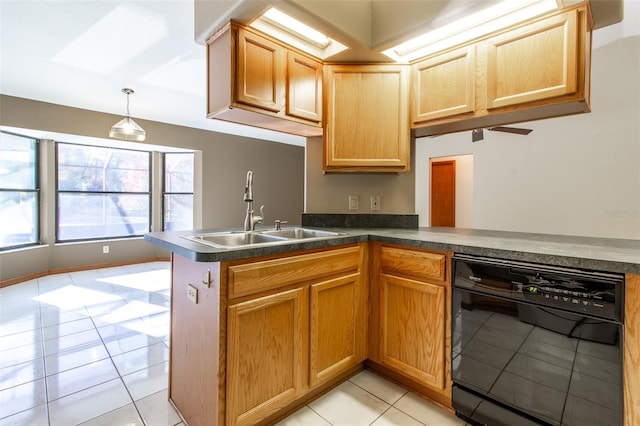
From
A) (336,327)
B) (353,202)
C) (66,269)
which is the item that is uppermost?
(353,202)

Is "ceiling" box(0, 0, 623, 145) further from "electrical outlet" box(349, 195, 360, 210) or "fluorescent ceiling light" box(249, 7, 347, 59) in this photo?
"electrical outlet" box(349, 195, 360, 210)

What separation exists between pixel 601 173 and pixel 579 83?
10.2ft

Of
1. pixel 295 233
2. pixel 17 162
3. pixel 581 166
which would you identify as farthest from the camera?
pixel 17 162

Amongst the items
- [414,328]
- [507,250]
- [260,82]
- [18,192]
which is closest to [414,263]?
[414,328]

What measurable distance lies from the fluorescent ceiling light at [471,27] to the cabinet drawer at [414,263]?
1.35 m

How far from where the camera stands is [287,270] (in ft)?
4.98

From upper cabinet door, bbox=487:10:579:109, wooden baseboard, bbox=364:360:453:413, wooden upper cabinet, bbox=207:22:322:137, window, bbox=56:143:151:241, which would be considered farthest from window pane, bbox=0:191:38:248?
upper cabinet door, bbox=487:10:579:109

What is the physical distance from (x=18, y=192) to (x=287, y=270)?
468cm

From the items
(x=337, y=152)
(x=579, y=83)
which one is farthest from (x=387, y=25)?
(x=579, y=83)

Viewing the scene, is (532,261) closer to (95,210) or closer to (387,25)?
(387,25)

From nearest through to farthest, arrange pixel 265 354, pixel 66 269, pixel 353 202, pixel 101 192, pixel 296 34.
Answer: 1. pixel 265 354
2. pixel 296 34
3. pixel 353 202
4. pixel 66 269
5. pixel 101 192

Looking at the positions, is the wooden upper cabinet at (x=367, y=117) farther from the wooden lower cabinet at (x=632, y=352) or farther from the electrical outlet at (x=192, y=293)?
the wooden lower cabinet at (x=632, y=352)

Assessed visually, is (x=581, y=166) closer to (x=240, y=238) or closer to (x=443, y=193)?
(x=443, y=193)

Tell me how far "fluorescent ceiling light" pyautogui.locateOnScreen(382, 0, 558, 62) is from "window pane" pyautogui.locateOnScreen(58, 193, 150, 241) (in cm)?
491
